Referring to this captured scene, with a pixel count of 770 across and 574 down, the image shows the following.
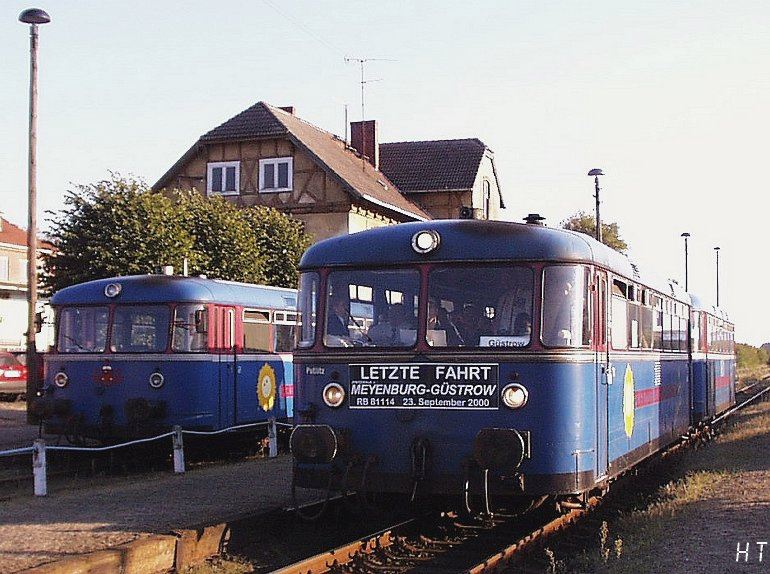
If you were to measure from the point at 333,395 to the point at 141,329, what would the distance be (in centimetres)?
765

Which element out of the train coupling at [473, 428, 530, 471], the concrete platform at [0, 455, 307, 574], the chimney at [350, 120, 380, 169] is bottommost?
the concrete platform at [0, 455, 307, 574]

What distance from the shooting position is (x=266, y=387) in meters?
19.2

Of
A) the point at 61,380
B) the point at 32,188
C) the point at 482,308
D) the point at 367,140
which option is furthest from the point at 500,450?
the point at 367,140

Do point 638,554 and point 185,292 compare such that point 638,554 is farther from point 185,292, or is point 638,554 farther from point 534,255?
point 185,292

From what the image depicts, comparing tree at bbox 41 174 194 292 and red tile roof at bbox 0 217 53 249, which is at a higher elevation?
red tile roof at bbox 0 217 53 249

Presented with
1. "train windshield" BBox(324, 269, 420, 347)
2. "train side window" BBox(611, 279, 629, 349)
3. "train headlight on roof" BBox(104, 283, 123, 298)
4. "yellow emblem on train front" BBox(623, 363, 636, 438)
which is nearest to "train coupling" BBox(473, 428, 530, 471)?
"train windshield" BBox(324, 269, 420, 347)

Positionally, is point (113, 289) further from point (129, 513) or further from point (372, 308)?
point (372, 308)

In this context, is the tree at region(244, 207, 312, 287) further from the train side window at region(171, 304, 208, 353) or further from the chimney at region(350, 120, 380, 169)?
the chimney at region(350, 120, 380, 169)

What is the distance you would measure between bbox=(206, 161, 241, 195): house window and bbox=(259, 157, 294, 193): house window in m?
0.99

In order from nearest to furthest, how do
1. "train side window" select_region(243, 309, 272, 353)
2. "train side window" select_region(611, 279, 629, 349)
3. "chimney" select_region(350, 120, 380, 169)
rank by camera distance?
"train side window" select_region(611, 279, 629, 349), "train side window" select_region(243, 309, 272, 353), "chimney" select_region(350, 120, 380, 169)

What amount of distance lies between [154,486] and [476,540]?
4518 millimetres

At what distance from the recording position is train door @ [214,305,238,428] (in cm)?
1761

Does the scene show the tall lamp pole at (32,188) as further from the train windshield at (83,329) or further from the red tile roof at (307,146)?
the red tile roof at (307,146)

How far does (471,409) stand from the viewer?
969 cm
